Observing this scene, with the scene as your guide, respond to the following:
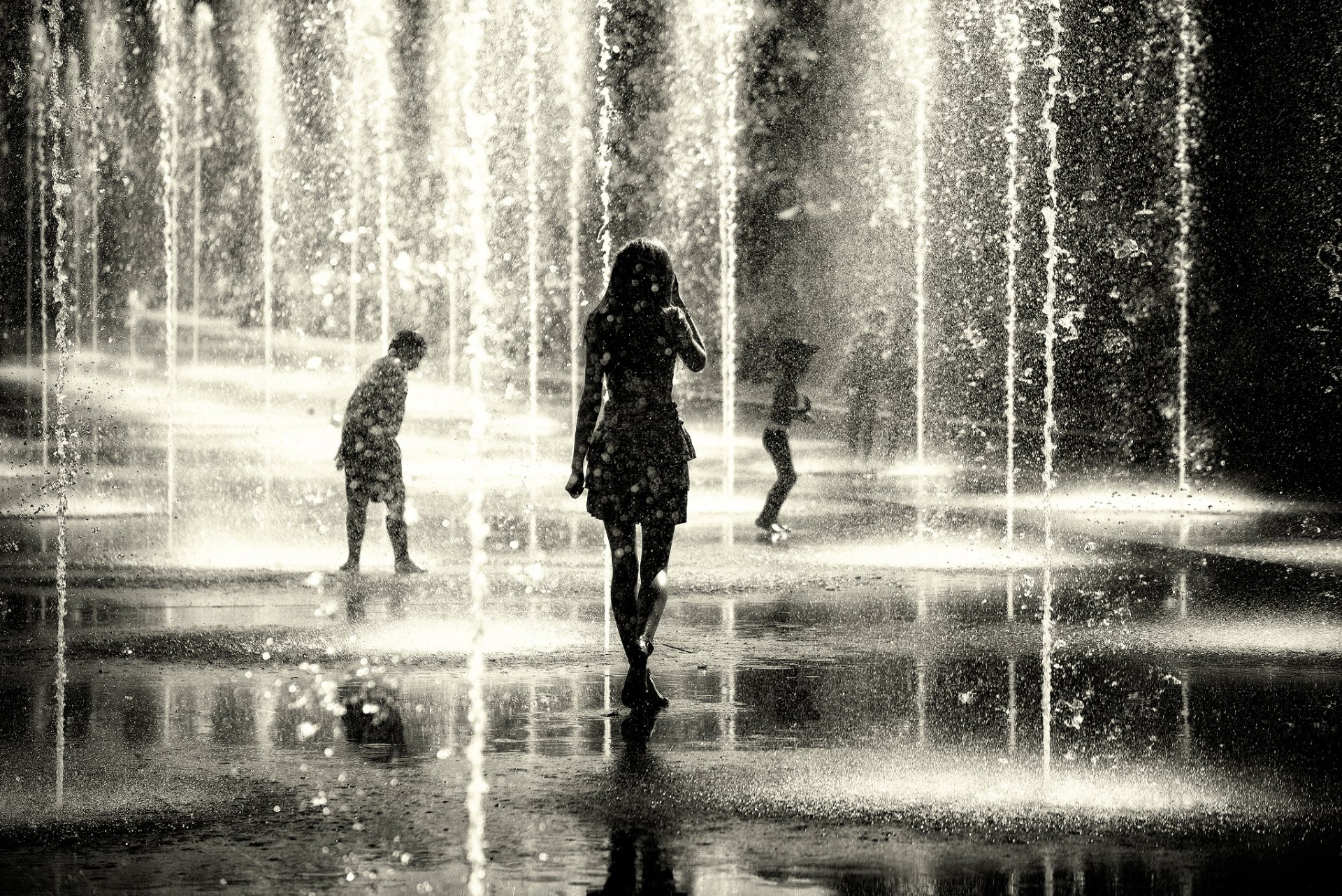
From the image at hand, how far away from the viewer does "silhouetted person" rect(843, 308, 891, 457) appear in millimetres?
20920

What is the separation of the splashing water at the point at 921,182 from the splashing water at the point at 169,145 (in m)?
10.9

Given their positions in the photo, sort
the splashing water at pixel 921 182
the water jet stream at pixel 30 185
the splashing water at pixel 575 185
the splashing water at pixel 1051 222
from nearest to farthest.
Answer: the splashing water at pixel 1051 222 < the splashing water at pixel 921 182 < the splashing water at pixel 575 185 < the water jet stream at pixel 30 185

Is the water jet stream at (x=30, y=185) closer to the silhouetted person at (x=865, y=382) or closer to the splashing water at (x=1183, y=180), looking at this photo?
the silhouetted person at (x=865, y=382)

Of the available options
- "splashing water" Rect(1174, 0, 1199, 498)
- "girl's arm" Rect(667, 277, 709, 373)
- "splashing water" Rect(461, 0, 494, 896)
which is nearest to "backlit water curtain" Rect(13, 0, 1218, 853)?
"splashing water" Rect(1174, 0, 1199, 498)

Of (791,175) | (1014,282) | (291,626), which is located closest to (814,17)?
(791,175)

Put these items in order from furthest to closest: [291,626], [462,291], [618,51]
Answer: [462,291] → [618,51] → [291,626]

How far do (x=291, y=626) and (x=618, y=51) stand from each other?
24224 mm

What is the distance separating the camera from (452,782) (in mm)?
5820

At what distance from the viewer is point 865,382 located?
72.0 feet

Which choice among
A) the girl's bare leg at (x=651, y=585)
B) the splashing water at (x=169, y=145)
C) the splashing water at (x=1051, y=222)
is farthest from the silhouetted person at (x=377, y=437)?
the splashing water at (x=169, y=145)

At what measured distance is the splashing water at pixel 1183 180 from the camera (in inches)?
924

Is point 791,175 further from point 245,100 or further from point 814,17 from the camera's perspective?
point 245,100

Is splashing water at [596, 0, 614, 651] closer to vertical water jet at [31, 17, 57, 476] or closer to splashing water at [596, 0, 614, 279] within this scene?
splashing water at [596, 0, 614, 279]

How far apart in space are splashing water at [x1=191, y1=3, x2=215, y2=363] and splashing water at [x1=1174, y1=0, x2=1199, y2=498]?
15692mm
